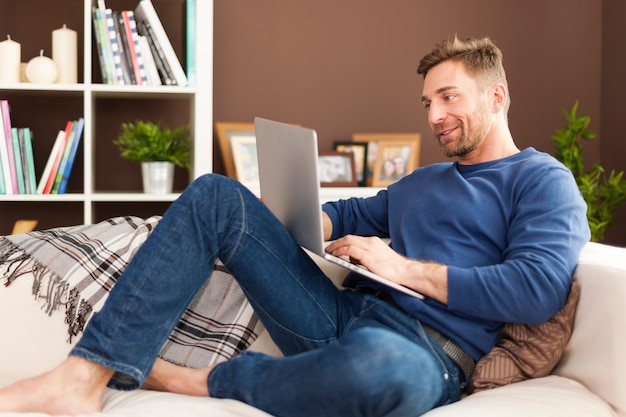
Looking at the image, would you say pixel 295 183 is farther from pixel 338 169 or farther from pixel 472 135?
pixel 338 169

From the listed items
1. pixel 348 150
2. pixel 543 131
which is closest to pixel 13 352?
pixel 348 150

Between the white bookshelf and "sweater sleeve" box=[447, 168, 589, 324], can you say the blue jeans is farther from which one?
the white bookshelf

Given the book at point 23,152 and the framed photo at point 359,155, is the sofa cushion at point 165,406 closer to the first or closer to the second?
the book at point 23,152

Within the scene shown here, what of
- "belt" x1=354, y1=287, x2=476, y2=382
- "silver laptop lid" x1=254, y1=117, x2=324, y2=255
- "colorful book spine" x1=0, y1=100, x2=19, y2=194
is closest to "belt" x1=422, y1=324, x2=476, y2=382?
"belt" x1=354, y1=287, x2=476, y2=382

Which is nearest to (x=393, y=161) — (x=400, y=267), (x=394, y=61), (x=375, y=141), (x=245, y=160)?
(x=375, y=141)

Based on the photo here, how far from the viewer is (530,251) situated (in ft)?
5.18

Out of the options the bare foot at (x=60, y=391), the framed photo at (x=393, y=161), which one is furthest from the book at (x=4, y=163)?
the bare foot at (x=60, y=391)

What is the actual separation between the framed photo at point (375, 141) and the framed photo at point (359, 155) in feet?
0.04

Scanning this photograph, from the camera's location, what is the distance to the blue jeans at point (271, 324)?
1.30 meters

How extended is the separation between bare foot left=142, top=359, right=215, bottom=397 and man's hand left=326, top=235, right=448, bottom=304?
388 millimetres

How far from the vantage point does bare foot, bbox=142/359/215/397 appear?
1.61 metres

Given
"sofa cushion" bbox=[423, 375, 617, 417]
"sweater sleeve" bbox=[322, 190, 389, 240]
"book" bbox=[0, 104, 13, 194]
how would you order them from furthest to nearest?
"book" bbox=[0, 104, 13, 194]
"sweater sleeve" bbox=[322, 190, 389, 240]
"sofa cushion" bbox=[423, 375, 617, 417]

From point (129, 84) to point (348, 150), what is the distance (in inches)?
36.9

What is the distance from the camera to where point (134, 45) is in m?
2.89
